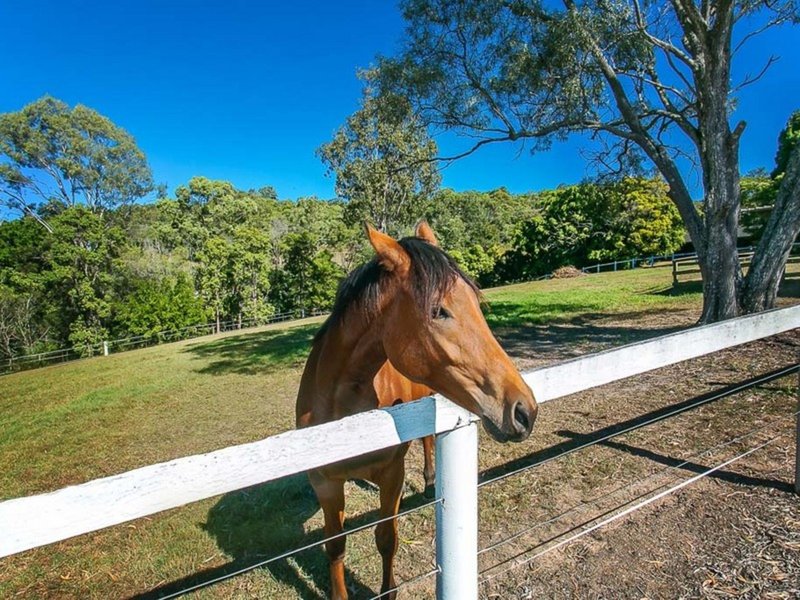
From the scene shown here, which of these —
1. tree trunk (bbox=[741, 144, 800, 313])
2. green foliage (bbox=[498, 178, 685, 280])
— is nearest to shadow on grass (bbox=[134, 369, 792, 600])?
tree trunk (bbox=[741, 144, 800, 313])

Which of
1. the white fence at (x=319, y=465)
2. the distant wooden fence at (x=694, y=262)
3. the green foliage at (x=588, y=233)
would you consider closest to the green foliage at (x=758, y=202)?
the distant wooden fence at (x=694, y=262)

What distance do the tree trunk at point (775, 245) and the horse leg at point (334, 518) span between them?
8280 mm

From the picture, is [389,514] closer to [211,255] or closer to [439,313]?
[439,313]

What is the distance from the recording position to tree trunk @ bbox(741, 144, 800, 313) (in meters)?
6.94

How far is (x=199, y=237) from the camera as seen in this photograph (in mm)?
30875

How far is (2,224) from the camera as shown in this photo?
27.8m

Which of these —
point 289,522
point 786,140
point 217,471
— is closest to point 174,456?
point 289,522

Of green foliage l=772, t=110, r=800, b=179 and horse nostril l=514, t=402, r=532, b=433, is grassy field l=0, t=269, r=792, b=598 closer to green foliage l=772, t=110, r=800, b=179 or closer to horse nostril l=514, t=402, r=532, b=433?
horse nostril l=514, t=402, r=532, b=433

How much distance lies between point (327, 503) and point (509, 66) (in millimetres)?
9557

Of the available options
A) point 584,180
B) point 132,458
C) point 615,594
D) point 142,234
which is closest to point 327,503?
point 615,594

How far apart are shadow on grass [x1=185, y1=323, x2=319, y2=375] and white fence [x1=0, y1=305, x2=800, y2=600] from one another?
874cm

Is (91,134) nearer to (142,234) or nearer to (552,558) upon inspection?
(142,234)

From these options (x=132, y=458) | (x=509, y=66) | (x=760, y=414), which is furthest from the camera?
(x=509, y=66)

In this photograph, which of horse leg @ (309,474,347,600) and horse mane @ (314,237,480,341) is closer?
horse mane @ (314,237,480,341)
